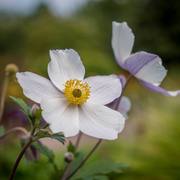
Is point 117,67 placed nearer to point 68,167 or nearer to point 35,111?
point 68,167

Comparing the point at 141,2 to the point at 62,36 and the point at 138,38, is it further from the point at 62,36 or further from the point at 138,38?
the point at 62,36

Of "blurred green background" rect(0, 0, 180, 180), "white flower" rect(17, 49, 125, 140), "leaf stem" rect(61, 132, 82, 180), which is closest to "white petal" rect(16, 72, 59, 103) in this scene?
"white flower" rect(17, 49, 125, 140)

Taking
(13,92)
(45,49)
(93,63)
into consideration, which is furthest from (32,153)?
(45,49)

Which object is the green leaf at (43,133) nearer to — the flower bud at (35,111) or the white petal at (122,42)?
the flower bud at (35,111)

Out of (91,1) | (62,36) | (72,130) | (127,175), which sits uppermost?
(72,130)

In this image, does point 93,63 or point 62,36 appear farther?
point 62,36

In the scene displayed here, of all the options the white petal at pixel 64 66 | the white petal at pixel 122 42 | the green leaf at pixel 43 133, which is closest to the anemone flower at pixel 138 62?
the white petal at pixel 122 42

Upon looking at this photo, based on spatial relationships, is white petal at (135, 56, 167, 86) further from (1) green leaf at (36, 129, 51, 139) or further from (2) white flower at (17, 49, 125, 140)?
(1) green leaf at (36, 129, 51, 139)
